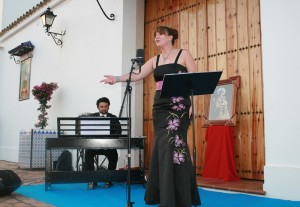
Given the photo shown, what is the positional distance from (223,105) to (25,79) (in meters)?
7.04

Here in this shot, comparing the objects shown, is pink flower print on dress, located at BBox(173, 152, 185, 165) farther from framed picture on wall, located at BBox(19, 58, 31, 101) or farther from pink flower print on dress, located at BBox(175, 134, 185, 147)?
framed picture on wall, located at BBox(19, 58, 31, 101)

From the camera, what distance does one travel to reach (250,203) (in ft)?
11.9

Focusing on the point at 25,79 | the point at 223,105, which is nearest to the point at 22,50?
the point at 25,79

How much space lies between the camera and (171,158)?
296 cm

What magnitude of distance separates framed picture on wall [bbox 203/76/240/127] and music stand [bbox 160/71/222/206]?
201 centimetres

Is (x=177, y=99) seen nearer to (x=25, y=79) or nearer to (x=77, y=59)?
(x=77, y=59)

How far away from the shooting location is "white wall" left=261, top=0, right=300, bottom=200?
3.81 meters

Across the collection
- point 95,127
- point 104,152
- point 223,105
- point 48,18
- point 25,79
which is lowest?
point 104,152

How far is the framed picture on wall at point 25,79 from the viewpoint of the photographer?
398 inches

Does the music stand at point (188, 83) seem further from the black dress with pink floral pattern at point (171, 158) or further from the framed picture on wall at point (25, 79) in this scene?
the framed picture on wall at point (25, 79)

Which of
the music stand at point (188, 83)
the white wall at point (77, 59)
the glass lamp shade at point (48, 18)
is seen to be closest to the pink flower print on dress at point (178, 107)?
the music stand at point (188, 83)

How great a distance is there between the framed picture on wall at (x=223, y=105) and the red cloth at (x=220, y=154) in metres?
0.13

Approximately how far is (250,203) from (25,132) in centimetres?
557

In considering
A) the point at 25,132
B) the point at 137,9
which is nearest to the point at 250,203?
the point at 137,9
